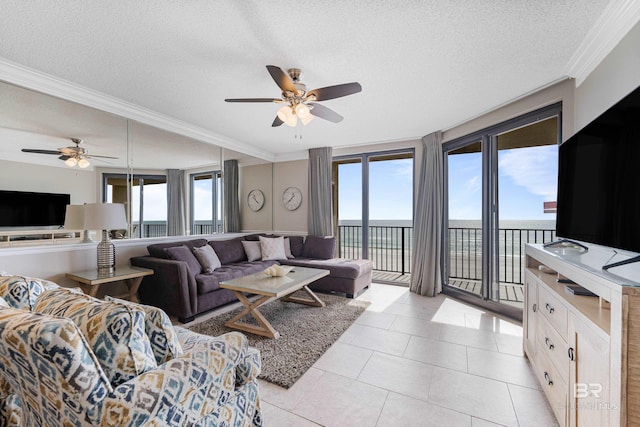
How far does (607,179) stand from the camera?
1.35 metres

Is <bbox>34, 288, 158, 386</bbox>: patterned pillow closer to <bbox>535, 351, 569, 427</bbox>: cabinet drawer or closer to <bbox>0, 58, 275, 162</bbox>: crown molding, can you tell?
<bbox>535, 351, 569, 427</bbox>: cabinet drawer

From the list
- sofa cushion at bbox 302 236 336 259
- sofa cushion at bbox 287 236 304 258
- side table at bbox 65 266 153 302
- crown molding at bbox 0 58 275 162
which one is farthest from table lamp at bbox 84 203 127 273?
sofa cushion at bbox 302 236 336 259

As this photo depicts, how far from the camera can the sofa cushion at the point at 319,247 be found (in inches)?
185

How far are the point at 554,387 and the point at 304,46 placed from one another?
106 inches

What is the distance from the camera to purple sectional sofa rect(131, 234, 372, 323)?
2.99 m

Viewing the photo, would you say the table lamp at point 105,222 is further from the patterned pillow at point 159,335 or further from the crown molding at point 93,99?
the patterned pillow at point 159,335

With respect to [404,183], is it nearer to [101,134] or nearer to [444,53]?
[444,53]

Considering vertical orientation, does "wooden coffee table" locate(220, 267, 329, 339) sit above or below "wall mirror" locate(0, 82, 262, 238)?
below

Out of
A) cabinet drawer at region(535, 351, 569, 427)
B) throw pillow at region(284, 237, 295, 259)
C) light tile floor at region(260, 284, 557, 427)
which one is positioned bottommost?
light tile floor at region(260, 284, 557, 427)

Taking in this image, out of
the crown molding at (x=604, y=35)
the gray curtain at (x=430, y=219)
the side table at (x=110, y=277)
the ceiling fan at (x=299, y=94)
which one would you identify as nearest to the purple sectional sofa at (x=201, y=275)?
the side table at (x=110, y=277)

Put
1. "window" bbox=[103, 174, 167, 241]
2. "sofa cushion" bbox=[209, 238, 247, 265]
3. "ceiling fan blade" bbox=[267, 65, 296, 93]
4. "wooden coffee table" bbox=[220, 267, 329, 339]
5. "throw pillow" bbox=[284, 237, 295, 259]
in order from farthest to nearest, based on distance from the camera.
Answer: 1. "throw pillow" bbox=[284, 237, 295, 259]
2. "sofa cushion" bbox=[209, 238, 247, 265]
3. "window" bbox=[103, 174, 167, 241]
4. "wooden coffee table" bbox=[220, 267, 329, 339]
5. "ceiling fan blade" bbox=[267, 65, 296, 93]

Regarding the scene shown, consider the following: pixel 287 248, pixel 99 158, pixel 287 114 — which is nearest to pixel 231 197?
pixel 287 248

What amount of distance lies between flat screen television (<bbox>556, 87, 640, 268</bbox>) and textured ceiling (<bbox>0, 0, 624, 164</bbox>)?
85 centimetres

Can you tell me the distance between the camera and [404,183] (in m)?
4.88
